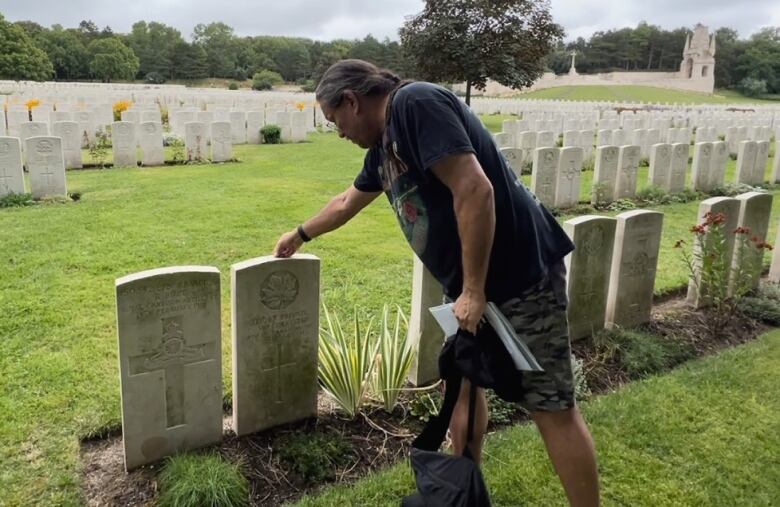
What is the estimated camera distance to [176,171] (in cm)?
1062

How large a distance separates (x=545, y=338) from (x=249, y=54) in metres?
77.1

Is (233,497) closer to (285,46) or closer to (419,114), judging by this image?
(419,114)

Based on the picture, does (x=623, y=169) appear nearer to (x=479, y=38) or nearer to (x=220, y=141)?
(x=220, y=141)

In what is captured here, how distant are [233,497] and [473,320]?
1.37 m

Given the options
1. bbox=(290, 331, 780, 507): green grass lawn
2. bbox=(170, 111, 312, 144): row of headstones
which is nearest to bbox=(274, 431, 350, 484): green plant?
bbox=(290, 331, 780, 507): green grass lawn

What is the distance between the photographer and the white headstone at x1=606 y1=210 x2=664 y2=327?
4340 mm

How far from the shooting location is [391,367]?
133 inches

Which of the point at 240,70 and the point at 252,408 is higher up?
the point at 240,70

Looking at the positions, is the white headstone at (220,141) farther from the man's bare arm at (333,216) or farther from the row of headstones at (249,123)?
the man's bare arm at (333,216)

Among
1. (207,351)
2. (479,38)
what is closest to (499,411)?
(207,351)

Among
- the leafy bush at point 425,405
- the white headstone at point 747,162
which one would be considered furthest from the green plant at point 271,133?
the leafy bush at point 425,405

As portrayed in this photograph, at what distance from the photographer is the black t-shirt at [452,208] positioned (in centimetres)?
180

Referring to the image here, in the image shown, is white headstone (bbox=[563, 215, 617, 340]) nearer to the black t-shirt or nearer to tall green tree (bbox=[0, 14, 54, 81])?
the black t-shirt

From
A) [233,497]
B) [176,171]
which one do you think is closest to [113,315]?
[233,497]
